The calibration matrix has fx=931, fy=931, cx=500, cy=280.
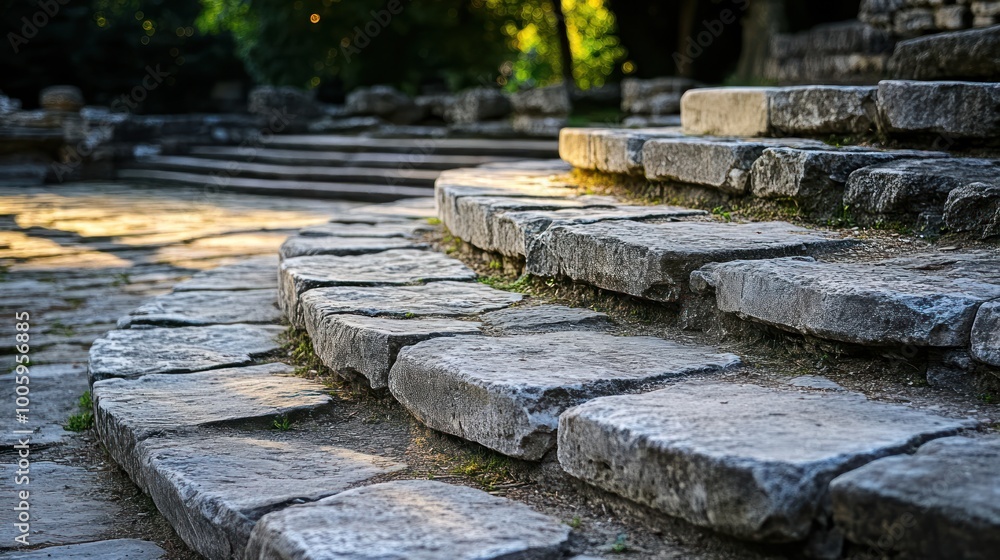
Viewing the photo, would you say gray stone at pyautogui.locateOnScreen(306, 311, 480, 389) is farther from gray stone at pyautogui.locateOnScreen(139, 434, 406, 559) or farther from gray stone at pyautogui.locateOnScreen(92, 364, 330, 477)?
gray stone at pyautogui.locateOnScreen(139, 434, 406, 559)

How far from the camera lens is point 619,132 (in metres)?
4.46

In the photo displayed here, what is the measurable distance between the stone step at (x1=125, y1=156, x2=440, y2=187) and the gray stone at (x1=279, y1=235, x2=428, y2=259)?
4.81m

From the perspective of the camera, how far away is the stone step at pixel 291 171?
31.2 feet

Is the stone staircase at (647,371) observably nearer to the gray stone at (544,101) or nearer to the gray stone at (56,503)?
the gray stone at (56,503)

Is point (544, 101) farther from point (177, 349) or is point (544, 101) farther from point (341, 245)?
point (177, 349)

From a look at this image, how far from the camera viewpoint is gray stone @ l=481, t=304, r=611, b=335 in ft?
8.82

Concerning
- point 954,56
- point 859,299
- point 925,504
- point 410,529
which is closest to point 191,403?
point 410,529

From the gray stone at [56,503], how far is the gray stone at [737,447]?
121cm

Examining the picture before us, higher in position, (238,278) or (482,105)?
(482,105)

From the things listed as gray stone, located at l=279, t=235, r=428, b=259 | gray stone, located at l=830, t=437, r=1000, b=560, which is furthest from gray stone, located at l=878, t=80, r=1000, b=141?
gray stone, located at l=279, t=235, r=428, b=259

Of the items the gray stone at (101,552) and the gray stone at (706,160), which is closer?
the gray stone at (101,552)

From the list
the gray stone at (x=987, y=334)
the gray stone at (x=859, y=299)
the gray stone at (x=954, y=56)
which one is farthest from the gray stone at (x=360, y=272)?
the gray stone at (x=954, y=56)

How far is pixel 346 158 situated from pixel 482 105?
1647 millimetres

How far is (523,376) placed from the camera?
6.90 ft
